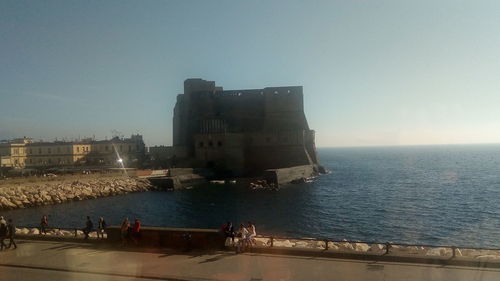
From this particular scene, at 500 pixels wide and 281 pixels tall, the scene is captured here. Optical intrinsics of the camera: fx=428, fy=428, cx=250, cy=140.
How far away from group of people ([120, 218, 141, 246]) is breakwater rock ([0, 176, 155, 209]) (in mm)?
28728

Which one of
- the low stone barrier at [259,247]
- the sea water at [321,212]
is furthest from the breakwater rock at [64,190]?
the low stone barrier at [259,247]

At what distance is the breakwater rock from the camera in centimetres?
3744

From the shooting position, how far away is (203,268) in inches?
400

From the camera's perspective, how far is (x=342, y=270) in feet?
32.0

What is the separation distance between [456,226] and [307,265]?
23050mm

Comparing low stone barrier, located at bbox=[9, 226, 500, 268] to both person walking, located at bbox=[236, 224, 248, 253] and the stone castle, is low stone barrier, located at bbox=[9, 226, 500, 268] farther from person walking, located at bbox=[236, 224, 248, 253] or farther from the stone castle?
the stone castle

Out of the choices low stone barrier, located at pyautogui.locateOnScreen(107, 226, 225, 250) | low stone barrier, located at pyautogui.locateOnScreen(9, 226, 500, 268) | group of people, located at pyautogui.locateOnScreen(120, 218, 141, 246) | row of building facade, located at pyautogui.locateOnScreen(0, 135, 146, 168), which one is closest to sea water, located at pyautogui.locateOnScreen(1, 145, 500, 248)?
low stone barrier, located at pyautogui.locateOnScreen(9, 226, 500, 268)

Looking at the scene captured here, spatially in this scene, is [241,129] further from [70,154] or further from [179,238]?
[179,238]

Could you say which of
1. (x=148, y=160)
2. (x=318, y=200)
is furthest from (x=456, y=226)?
(x=148, y=160)

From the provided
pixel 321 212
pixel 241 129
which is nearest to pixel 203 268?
pixel 321 212

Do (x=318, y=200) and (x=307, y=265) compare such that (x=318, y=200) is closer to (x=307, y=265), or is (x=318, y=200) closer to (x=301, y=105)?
(x=301, y=105)

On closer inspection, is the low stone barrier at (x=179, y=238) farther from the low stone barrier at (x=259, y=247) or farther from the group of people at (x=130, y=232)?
the group of people at (x=130, y=232)

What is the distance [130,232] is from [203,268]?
3.45 m

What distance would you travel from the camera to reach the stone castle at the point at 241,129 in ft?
210
